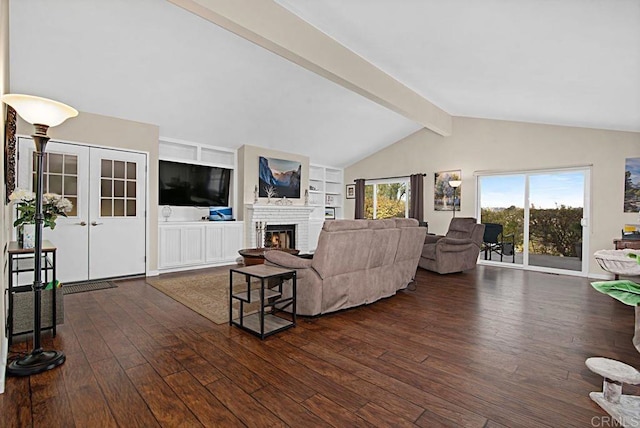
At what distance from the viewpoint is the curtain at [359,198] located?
9.15 meters

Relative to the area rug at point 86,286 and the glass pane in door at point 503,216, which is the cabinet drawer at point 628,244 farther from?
the area rug at point 86,286

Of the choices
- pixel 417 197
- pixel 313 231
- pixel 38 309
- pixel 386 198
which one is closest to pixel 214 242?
pixel 313 231

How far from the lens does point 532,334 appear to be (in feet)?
9.68

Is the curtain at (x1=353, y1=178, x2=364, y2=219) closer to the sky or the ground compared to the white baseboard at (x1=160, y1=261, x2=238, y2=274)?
closer to the sky

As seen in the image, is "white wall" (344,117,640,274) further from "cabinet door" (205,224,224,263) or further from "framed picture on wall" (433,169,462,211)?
"cabinet door" (205,224,224,263)

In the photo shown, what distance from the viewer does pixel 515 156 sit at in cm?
645

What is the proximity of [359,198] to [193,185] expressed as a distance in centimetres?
471

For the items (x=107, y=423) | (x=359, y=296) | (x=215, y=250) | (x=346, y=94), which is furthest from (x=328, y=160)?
(x=107, y=423)

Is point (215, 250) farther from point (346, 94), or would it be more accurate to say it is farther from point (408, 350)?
point (408, 350)

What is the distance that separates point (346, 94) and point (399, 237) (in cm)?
317

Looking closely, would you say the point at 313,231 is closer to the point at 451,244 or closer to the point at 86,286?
the point at 451,244

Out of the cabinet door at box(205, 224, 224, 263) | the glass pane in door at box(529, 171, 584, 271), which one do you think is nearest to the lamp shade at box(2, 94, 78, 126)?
the cabinet door at box(205, 224, 224, 263)

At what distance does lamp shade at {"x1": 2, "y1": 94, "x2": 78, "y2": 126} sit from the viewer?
208 centimetres

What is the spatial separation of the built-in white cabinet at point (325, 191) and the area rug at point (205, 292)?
4.05 meters
